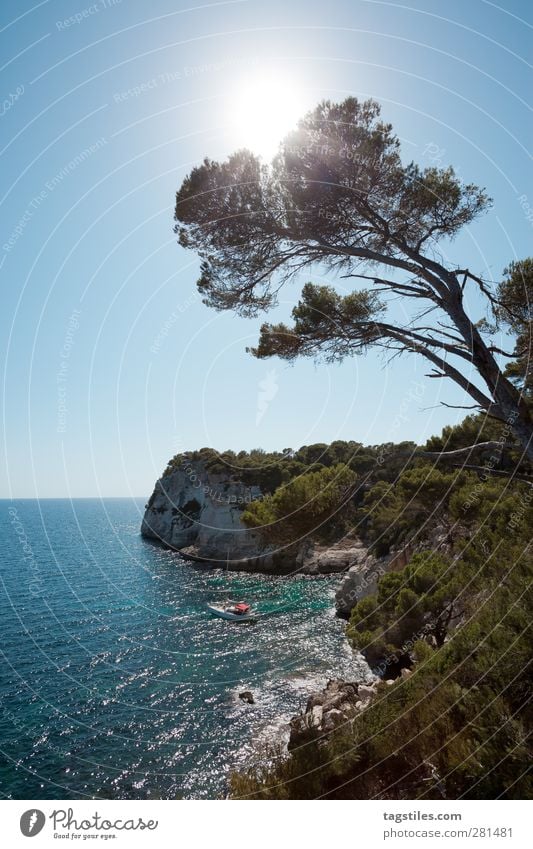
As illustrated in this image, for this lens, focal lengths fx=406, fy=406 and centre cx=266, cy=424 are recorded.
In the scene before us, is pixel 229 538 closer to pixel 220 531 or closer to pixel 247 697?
pixel 220 531

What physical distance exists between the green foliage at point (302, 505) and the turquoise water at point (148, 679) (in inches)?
207

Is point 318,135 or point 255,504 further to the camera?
point 255,504

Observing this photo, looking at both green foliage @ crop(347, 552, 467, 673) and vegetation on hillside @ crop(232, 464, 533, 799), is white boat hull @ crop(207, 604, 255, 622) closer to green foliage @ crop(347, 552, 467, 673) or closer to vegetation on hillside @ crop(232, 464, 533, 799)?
green foliage @ crop(347, 552, 467, 673)

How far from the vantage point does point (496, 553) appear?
10.0m

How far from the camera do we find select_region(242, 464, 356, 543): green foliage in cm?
3712

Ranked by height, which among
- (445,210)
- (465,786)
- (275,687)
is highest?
(445,210)

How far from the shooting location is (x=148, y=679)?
20.2 metres

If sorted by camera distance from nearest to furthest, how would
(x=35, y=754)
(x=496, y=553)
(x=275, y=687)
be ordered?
1. (x=496, y=553)
2. (x=35, y=754)
3. (x=275, y=687)

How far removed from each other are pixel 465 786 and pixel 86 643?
83.6 feet

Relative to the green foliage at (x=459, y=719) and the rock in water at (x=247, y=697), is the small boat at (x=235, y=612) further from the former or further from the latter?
the green foliage at (x=459, y=719)

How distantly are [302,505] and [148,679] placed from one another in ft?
65.3

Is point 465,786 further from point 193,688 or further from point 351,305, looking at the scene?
point 193,688

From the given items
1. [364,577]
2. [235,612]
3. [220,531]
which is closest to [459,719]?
[364,577]
